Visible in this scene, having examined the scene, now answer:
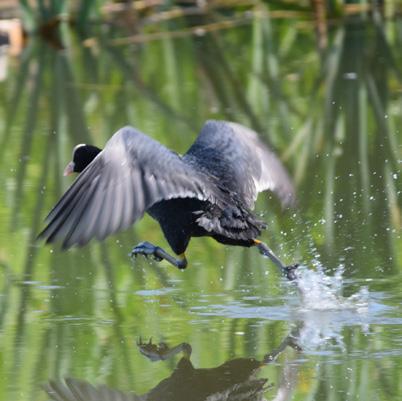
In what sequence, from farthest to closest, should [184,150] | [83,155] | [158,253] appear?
[184,150]
[83,155]
[158,253]

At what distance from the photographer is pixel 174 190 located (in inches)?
207

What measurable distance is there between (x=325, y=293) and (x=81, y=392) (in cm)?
154

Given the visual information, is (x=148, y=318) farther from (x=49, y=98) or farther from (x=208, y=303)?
(x=49, y=98)

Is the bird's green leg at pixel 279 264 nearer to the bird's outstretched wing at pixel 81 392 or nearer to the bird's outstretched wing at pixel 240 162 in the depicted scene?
the bird's outstretched wing at pixel 240 162

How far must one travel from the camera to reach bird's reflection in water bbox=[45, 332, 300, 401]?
4.46 meters

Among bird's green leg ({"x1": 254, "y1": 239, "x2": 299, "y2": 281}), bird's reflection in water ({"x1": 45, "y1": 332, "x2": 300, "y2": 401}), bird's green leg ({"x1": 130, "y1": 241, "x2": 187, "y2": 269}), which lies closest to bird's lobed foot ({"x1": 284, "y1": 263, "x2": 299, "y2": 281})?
bird's green leg ({"x1": 254, "y1": 239, "x2": 299, "y2": 281})

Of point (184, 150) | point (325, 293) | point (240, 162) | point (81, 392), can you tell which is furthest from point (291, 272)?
point (184, 150)

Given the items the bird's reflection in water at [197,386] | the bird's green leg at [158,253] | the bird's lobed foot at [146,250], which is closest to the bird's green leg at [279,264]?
the bird's green leg at [158,253]

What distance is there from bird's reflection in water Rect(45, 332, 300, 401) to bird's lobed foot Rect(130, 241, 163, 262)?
1.23 m

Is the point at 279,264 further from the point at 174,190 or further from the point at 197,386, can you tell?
the point at 197,386

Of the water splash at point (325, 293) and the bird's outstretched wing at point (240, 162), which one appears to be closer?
the water splash at point (325, 293)

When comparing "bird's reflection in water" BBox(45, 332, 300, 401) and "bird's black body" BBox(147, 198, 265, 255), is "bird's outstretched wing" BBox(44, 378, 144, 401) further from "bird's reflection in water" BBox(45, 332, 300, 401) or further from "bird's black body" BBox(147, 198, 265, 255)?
"bird's black body" BBox(147, 198, 265, 255)

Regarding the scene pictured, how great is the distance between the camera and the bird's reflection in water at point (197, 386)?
446cm

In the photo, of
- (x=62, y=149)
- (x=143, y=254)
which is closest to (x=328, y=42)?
(x=62, y=149)
